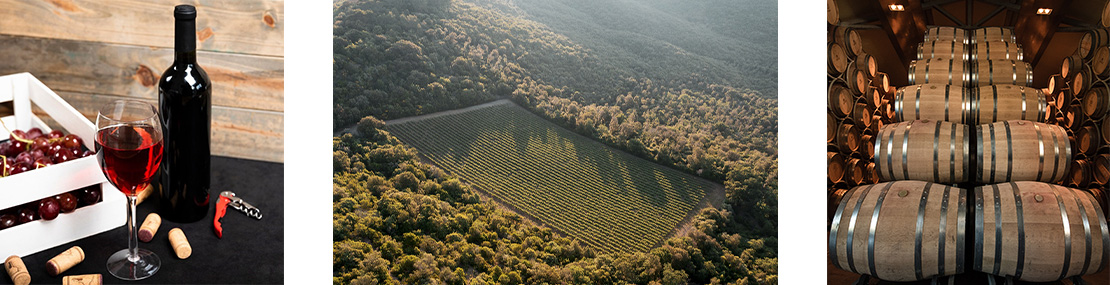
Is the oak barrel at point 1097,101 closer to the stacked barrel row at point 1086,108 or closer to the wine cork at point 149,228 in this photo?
the stacked barrel row at point 1086,108

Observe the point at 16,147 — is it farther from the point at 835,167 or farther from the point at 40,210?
the point at 835,167

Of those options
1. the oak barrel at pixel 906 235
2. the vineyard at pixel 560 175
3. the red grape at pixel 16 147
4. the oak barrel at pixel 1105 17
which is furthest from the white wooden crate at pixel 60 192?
the oak barrel at pixel 1105 17

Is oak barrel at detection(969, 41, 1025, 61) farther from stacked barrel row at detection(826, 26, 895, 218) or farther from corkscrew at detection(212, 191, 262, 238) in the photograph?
corkscrew at detection(212, 191, 262, 238)

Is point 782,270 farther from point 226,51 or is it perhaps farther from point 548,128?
point 226,51

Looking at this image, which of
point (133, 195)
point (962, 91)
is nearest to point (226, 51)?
point (133, 195)

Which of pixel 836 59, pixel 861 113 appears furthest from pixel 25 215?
pixel 861 113
